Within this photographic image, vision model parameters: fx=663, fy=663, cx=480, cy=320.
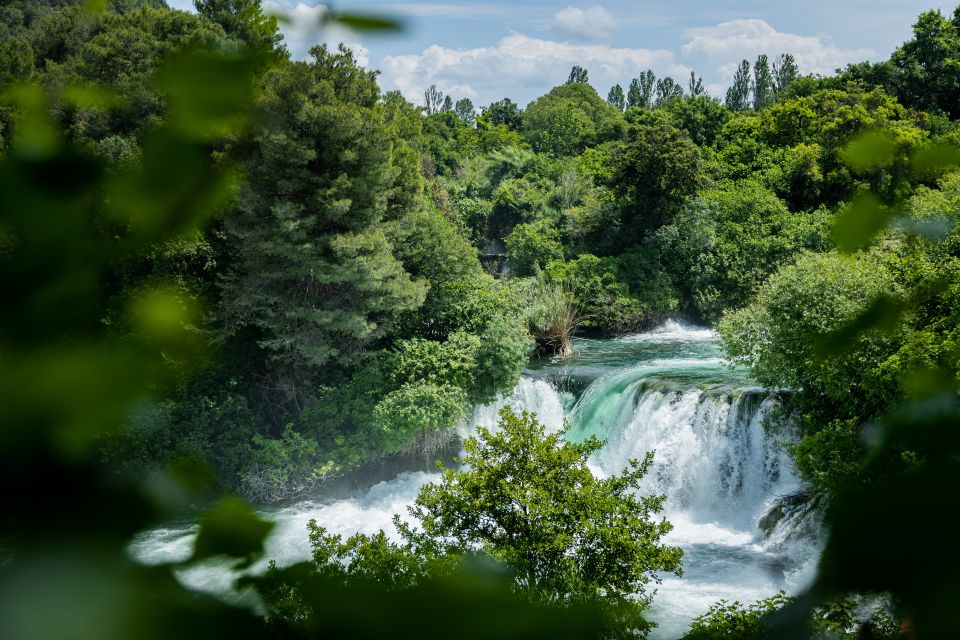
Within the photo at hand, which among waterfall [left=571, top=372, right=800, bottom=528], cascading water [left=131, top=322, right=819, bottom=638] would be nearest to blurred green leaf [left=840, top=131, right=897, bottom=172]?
cascading water [left=131, top=322, right=819, bottom=638]

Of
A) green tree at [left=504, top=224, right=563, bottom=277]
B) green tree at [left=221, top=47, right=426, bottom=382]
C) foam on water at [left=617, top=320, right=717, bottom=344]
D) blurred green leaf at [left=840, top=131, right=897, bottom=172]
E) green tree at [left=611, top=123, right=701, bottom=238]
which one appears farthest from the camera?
green tree at [left=504, top=224, right=563, bottom=277]

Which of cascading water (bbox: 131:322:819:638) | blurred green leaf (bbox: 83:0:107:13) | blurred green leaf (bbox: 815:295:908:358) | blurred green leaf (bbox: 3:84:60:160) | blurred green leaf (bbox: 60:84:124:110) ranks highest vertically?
blurred green leaf (bbox: 83:0:107:13)

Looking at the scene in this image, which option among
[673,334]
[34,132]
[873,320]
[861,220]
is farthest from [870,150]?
[673,334]

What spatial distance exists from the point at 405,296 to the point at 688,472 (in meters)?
5.66

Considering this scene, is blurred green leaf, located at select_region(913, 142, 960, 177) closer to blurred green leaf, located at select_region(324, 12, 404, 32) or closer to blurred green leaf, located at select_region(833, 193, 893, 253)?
blurred green leaf, located at select_region(833, 193, 893, 253)

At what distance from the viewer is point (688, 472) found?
10969mm

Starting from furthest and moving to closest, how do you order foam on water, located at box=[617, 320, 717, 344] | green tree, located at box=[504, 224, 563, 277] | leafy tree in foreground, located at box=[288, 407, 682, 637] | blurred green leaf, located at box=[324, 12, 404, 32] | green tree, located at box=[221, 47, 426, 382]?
1. green tree, located at box=[504, 224, 563, 277]
2. foam on water, located at box=[617, 320, 717, 344]
3. green tree, located at box=[221, 47, 426, 382]
4. leafy tree in foreground, located at box=[288, 407, 682, 637]
5. blurred green leaf, located at box=[324, 12, 404, 32]

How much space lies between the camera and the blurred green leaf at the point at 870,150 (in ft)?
2.74

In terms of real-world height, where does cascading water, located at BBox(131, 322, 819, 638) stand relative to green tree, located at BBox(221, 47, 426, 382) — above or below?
below

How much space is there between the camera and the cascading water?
8531 mm

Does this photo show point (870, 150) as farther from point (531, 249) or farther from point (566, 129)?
point (566, 129)

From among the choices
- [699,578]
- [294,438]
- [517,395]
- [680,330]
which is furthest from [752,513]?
[680,330]

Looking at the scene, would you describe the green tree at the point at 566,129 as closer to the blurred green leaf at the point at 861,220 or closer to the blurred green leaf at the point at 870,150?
the blurred green leaf at the point at 870,150

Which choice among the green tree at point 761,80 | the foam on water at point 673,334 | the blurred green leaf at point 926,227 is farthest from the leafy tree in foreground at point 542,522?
the green tree at point 761,80
